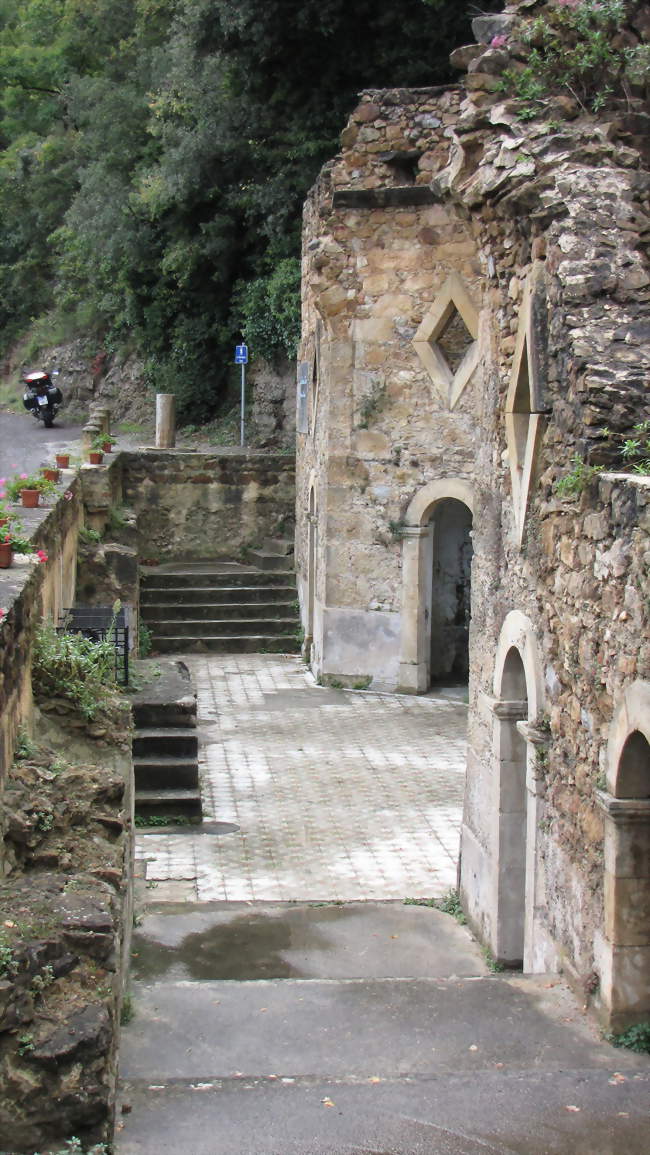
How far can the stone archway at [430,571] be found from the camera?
15117 mm

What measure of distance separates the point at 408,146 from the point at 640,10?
7718mm

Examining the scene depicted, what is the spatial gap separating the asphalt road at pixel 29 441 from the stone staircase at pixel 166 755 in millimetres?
10098

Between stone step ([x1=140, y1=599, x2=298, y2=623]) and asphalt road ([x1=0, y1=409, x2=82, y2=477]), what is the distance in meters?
4.09

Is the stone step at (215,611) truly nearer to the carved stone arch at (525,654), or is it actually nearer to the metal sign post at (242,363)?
the metal sign post at (242,363)

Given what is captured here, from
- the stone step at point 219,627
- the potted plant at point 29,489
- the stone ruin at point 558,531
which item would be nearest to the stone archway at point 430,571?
the stone step at point 219,627

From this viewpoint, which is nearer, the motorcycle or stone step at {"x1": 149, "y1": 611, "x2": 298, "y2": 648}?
stone step at {"x1": 149, "y1": 611, "x2": 298, "y2": 648}

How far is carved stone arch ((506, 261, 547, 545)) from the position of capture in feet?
22.4

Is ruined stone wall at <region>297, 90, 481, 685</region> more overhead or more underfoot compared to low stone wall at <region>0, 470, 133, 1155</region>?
more overhead

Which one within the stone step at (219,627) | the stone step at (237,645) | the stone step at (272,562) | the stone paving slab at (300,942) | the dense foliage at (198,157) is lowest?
the stone paving slab at (300,942)

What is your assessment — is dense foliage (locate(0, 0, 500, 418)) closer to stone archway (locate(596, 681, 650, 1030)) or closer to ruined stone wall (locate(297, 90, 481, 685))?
ruined stone wall (locate(297, 90, 481, 685))

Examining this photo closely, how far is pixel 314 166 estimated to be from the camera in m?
22.3

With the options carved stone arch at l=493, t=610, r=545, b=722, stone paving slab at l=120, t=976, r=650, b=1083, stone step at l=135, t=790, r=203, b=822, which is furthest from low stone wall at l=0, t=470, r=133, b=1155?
stone step at l=135, t=790, r=203, b=822

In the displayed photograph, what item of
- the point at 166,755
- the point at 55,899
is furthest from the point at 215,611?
the point at 55,899

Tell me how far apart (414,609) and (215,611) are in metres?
4.26
